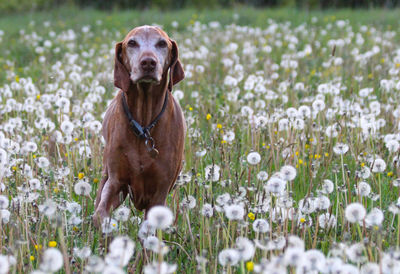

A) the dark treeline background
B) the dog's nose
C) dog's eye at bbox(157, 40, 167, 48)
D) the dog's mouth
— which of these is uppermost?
dog's eye at bbox(157, 40, 167, 48)

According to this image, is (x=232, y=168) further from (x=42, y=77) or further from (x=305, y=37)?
(x=305, y=37)

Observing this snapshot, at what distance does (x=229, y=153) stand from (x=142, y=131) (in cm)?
93

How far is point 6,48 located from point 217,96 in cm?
612

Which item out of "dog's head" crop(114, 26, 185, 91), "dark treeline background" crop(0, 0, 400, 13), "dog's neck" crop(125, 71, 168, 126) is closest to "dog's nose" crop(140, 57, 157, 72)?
"dog's head" crop(114, 26, 185, 91)

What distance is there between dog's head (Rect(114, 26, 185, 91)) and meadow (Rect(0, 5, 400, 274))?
746 mm

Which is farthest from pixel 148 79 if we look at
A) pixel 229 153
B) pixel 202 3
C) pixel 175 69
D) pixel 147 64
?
pixel 202 3

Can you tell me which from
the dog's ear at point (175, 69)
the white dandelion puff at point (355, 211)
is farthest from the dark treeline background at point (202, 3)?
the white dandelion puff at point (355, 211)

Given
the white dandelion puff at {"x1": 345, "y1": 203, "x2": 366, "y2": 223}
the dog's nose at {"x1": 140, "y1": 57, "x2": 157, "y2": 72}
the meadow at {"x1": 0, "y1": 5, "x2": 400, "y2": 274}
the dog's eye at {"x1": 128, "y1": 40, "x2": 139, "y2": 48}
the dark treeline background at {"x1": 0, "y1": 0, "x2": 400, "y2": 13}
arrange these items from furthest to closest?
1. the dark treeline background at {"x1": 0, "y1": 0, "x2": 400, "y2": 13}
2. the dog's eye at {"x1": 128, "y1": 40, "x2": 139, "y2": 48}
3. the dog's nose at {"x1": 140, "y1": 57, "x2": 157, "y2": 72}
4. the meadow at {"x1": 0, "y1": 5, "x2": 400, "y2": 274}
5. the white dandelion puff at {"x1": 345, "y1": 203, "x2": 366, "y2": 223}

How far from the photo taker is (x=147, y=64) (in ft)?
13.0

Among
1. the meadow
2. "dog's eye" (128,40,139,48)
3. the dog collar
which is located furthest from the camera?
"dog's eye" (128,40,139,48)

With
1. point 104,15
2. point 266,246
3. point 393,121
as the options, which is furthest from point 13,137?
point 104,15

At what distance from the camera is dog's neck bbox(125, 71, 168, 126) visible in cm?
427

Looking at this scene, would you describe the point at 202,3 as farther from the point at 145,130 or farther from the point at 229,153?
the point at 145,130

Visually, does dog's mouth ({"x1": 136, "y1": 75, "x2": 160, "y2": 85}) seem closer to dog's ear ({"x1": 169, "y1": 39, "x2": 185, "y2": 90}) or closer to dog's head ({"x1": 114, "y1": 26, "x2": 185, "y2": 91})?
dog's head ({"x1": 114, "y1": 26, "x2": 185, "y2": 91})
